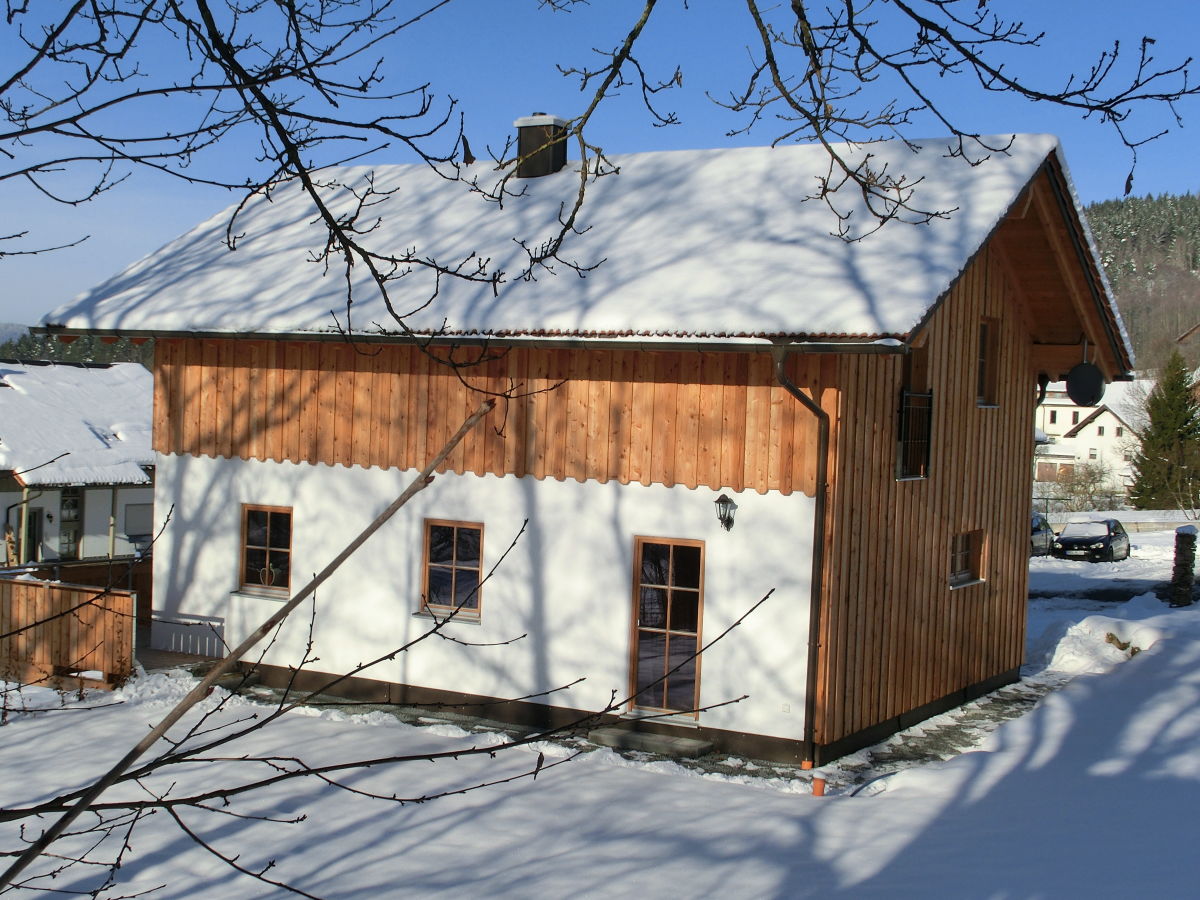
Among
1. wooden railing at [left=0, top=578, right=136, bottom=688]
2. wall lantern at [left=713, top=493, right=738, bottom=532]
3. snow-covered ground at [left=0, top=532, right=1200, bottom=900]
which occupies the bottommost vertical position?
snow-covered ground at [left=0, top=532, right=1200, bottom=900]

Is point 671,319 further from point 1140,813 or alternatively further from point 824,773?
point 1140,813

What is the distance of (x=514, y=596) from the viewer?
1134cm

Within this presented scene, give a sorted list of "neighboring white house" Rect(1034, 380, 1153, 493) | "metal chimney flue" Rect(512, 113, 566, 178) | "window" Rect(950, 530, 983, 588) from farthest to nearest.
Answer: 1. "neighboring white house" Rect(1034, 380, 1153, 493)
2. "metal chimney flue" Rect(512, 113, 566, 178)
3. "window" Rect(950, 530, 983, 588)

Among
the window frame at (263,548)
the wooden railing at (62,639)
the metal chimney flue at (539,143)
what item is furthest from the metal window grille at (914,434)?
the wooden railing at (62,639)

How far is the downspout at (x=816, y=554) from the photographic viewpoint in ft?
32.5

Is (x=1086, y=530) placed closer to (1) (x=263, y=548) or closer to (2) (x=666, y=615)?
(2) (x=666, y=615)

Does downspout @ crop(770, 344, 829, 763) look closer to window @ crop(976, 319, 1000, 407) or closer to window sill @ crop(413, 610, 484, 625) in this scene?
window sill @ crop(413, 610, 484, 625)

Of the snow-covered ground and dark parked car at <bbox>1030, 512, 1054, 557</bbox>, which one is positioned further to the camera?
dark parked car at <bbox>1030, 512, 1054, 557</bbox>

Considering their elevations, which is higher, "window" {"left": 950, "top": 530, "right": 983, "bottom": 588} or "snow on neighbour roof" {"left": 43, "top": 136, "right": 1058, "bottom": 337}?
"snow on neighbour roof" {"left": 43, "top": 136, "right": 1058, "bottom": 337}

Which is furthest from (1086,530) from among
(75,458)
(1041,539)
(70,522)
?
(70,522)

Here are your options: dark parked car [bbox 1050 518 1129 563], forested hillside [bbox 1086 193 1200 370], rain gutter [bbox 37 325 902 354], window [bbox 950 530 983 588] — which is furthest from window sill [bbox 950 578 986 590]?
forested hillside [bbox 1086 193 1200 370]

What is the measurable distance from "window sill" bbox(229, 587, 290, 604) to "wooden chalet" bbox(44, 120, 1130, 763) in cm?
4

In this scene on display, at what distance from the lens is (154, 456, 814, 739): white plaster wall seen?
10.3 m

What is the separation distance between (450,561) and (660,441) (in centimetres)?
261
